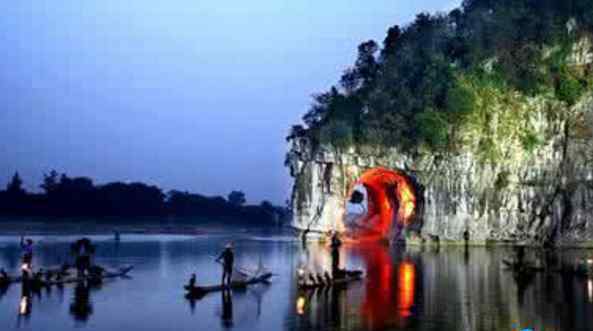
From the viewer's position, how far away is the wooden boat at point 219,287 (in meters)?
30.7

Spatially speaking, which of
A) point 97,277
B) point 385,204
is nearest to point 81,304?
point 97,277

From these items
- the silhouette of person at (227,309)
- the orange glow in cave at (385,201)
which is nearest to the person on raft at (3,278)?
the silhouette of person at (227,309)

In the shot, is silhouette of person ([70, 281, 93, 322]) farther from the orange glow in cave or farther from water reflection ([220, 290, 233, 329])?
the orange glow in cave

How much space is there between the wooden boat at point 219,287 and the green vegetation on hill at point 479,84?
4509 cm

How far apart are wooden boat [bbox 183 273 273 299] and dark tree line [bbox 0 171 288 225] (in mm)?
88077

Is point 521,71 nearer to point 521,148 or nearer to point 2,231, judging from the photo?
point 521,148

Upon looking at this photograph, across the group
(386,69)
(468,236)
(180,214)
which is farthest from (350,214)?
(180,214)

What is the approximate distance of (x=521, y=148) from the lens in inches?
3086

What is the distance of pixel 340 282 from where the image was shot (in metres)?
35.5

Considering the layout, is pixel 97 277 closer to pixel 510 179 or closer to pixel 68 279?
pixel 68 279

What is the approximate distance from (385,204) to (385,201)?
0.37 metres

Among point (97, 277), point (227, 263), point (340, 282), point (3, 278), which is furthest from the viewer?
point (97, 277)

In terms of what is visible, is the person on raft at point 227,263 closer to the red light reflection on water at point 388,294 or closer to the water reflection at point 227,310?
the water reflection at point 227,310

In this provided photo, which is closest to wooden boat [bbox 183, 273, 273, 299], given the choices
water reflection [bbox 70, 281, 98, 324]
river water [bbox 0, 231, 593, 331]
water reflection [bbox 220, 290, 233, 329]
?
river water [bbox 0, 231, 593, 331]
